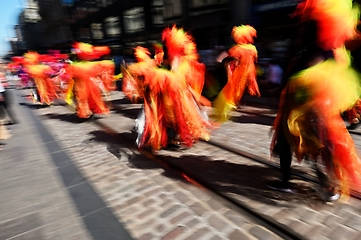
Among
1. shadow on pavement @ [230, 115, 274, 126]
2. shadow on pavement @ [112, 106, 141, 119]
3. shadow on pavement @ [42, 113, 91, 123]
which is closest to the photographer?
shadow on pavement @ [230, 115, 274, 126]

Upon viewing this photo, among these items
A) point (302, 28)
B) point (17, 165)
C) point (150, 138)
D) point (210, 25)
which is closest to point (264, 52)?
point (210, 25)

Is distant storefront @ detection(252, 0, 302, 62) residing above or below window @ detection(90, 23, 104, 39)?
below

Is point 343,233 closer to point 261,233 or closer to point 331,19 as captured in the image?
point 261,233

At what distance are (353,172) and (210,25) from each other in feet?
36.1

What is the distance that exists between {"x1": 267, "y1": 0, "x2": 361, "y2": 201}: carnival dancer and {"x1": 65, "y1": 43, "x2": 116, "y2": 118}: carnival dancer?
17.8ft

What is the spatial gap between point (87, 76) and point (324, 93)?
592 cm

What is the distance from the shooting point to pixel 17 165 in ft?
14.9

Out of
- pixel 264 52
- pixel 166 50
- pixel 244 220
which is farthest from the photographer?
pixel 264 52

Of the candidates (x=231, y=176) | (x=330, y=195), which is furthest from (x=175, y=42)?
(x=330, y=195)

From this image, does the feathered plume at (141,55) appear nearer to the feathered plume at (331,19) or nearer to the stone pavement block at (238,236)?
the feathered plume at (331,19)

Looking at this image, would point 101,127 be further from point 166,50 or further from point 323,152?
point 323,152

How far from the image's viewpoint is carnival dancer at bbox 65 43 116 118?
680cm

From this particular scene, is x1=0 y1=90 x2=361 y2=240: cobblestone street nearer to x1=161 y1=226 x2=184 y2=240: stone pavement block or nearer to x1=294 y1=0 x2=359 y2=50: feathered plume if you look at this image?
x1=161 y1=226 x2=184 y2=240: stone pavement block

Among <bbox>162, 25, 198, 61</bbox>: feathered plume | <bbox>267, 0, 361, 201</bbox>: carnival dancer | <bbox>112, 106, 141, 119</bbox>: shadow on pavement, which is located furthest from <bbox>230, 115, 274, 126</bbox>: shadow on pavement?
<bbox>267, 0, 361, 201</bbox>: carnival dancer
